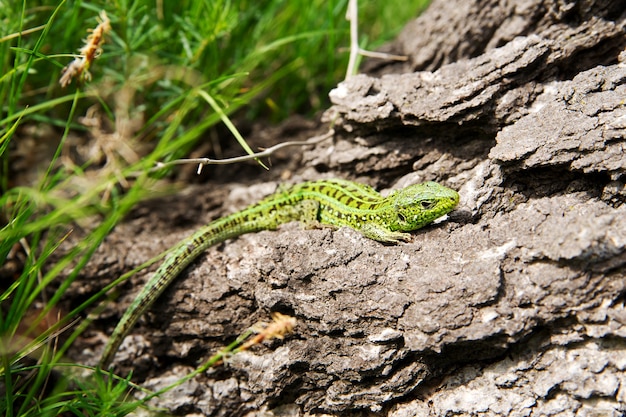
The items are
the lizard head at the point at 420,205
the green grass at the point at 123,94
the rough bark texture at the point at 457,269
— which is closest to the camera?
the rough bark texture at the point at 457,269

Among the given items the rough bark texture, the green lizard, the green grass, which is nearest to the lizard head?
the green lizard

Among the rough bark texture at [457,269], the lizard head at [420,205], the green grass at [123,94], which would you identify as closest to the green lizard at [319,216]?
the lizard head at [420,205]

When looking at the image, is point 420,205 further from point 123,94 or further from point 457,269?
point 123,94

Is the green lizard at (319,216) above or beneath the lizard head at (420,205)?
beneath

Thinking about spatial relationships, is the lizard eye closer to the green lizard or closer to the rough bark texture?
the green lizard

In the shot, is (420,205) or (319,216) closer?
(420,205)

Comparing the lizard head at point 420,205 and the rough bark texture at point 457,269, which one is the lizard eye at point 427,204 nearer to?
the lizard head at point 420,205

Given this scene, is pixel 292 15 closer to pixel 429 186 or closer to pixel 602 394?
pixel 429 186

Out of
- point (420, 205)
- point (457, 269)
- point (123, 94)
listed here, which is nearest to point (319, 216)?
point (420, 205)
